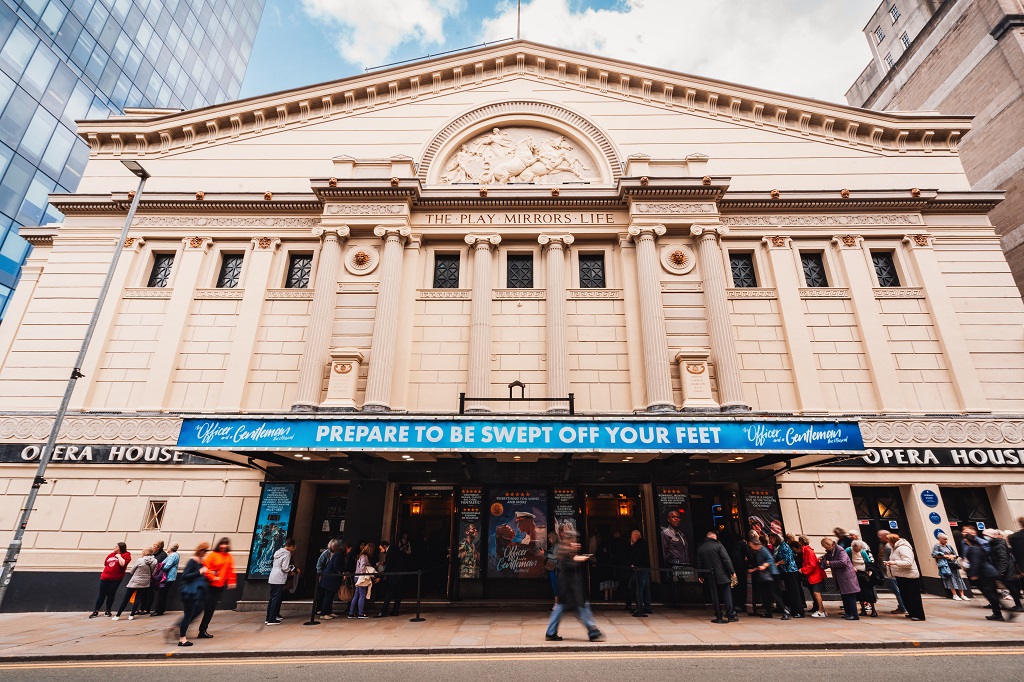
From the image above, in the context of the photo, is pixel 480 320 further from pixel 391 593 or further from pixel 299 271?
pixel 391 593

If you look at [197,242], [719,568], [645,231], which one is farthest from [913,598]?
[197,242]

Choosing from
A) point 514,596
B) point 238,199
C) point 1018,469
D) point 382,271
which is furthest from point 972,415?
point 238,199

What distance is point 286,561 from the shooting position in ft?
36.8

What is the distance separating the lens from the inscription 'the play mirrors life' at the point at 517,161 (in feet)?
63.7

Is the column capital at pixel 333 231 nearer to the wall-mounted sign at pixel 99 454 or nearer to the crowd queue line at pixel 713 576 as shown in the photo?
the wall-mounted sign at pixel 99 454

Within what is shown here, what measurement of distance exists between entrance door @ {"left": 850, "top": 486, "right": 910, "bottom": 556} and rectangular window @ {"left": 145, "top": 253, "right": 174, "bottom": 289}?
24586 millimetres

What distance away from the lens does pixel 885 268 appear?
58.5 ft

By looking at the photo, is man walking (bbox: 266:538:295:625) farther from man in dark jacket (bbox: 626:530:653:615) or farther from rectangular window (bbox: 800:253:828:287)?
rectangular window (bbox: 800:253:828:287)

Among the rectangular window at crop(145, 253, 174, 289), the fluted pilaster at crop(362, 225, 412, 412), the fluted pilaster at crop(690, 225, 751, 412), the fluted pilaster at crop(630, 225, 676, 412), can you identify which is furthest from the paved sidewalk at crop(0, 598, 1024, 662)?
the rectangular window at crop(145, 253, 174, 289)

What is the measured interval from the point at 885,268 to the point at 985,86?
1465 centimetres

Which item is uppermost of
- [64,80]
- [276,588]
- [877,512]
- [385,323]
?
[64,80]

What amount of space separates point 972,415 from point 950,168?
10.2m

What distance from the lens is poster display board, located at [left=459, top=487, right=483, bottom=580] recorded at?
13.3 meters

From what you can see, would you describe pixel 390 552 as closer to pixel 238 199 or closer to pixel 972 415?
pixel 238 199
